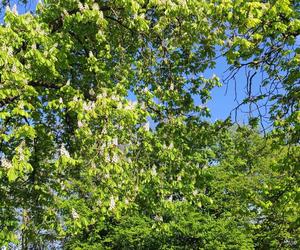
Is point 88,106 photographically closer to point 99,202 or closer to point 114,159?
point 114,159

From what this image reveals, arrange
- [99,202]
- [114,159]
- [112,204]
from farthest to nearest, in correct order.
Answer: [99,202]
[112,204]
[114,159]

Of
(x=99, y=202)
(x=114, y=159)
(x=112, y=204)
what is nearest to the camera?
(x=114, y=159)

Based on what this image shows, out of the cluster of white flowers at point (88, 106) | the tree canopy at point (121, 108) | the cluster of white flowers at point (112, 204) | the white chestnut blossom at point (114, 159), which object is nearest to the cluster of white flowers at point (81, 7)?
the tree canopy at point (121, 108)

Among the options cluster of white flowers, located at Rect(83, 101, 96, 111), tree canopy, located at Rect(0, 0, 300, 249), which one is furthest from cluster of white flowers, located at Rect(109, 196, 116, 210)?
cluster of white flowers, located at Rect(83, 101, 96, 111)

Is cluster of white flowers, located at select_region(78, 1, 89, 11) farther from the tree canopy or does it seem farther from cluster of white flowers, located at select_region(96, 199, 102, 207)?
cluster of white flowers, located at select_region(96, 199, 102, 207)

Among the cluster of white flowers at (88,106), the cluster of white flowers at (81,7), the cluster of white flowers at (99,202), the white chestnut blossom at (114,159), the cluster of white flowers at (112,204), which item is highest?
the cluster of white flowers at (81,7)

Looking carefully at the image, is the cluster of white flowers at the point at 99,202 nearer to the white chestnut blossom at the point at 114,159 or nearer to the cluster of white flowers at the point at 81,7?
the white chestnut blossom at the point at 114,159

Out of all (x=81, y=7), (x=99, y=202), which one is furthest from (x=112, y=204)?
(x=81, y=7)

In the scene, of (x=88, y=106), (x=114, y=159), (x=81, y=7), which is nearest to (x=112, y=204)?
(x=114, y=159)

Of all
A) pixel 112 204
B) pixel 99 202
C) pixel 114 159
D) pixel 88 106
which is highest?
pixel 88 106

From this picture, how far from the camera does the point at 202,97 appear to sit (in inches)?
537

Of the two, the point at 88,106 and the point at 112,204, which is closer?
the point at 88,106

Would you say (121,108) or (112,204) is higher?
(121,108)

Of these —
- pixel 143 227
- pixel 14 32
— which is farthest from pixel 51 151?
pixel 143 227
